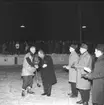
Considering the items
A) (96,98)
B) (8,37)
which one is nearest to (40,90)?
(96,98)

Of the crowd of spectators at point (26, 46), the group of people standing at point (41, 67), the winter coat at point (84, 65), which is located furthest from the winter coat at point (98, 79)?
the crowd of spectators at point (26, 46)

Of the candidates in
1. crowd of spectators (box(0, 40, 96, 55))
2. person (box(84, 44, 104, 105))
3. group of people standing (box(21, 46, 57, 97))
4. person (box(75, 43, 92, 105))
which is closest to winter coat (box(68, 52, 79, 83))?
group of people standing (box(21, 46, 57, 97))

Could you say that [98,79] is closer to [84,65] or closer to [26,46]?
[84,65]

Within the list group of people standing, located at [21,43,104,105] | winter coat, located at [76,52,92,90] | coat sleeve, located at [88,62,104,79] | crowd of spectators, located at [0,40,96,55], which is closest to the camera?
coat sleeve, located at [88,62,104,79]

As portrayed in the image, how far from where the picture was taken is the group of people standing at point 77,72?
5.36 metres

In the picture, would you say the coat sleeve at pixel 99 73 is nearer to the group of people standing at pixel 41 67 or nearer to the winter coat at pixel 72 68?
the winter coat at pixel 72 68

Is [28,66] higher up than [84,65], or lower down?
lower down

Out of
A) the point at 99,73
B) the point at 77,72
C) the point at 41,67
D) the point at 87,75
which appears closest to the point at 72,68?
the point at 77,72

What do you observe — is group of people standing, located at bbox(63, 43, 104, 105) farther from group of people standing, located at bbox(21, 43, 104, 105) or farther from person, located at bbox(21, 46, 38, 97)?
person, located at bbox(21, 46, 38, 97)

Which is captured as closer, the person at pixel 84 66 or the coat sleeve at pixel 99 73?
the coat sleeve at pixel 99 73

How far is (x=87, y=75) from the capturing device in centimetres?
542

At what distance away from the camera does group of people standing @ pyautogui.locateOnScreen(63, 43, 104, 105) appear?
531 centimetres

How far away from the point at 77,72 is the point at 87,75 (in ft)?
4.28

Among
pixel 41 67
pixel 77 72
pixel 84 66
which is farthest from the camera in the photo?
pixel 41 67
